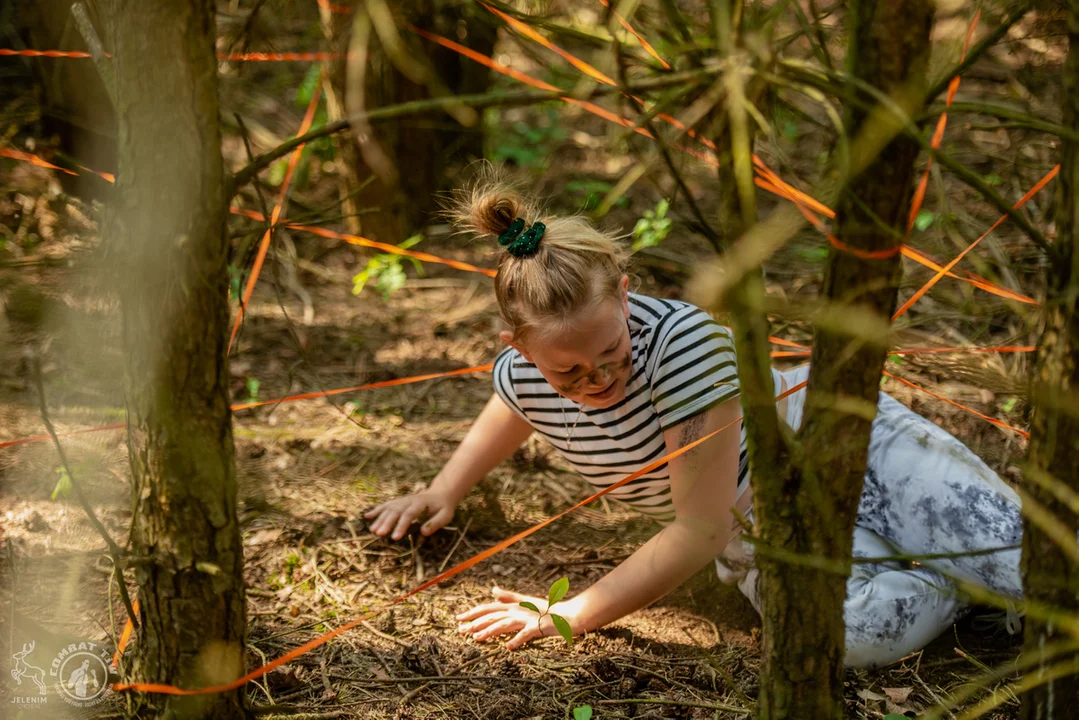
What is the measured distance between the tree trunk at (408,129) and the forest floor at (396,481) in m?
0.22

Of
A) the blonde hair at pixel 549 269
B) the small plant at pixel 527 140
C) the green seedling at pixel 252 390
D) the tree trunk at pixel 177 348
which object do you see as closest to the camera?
the tree trunk at pixel 177 348

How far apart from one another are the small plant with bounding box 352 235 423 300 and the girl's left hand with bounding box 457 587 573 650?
67.1 inches

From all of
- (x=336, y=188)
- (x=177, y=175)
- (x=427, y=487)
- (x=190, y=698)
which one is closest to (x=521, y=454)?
(x=427, y=487)

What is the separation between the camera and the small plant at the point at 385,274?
340cm

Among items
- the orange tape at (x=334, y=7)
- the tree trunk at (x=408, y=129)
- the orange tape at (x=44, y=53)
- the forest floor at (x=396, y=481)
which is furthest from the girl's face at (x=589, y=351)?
the orange tape at (x=334, y=7)

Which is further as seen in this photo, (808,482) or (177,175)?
(177,175)

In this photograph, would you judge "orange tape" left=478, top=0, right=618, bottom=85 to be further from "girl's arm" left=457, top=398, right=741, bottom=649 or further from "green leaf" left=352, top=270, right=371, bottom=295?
"green leaf" left=352, top=270, right=371, bottom=295

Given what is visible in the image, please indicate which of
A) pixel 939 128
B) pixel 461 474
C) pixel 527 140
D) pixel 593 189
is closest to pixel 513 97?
pixel 461 474

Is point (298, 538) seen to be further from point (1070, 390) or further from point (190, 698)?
point (1070, 390)

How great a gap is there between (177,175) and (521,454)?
1.67m

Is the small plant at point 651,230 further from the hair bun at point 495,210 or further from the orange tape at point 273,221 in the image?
the hair bun at point 495,210

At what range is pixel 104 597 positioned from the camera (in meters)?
1.91

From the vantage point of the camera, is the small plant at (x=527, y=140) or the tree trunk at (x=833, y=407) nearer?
the tree trunk at (x=833, y=407)

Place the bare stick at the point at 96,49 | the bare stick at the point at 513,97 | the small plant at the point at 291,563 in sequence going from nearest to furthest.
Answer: the bare stick at the point at 513,97
the bare stick at the point at 96,49
the small plant at the point at 291,563
